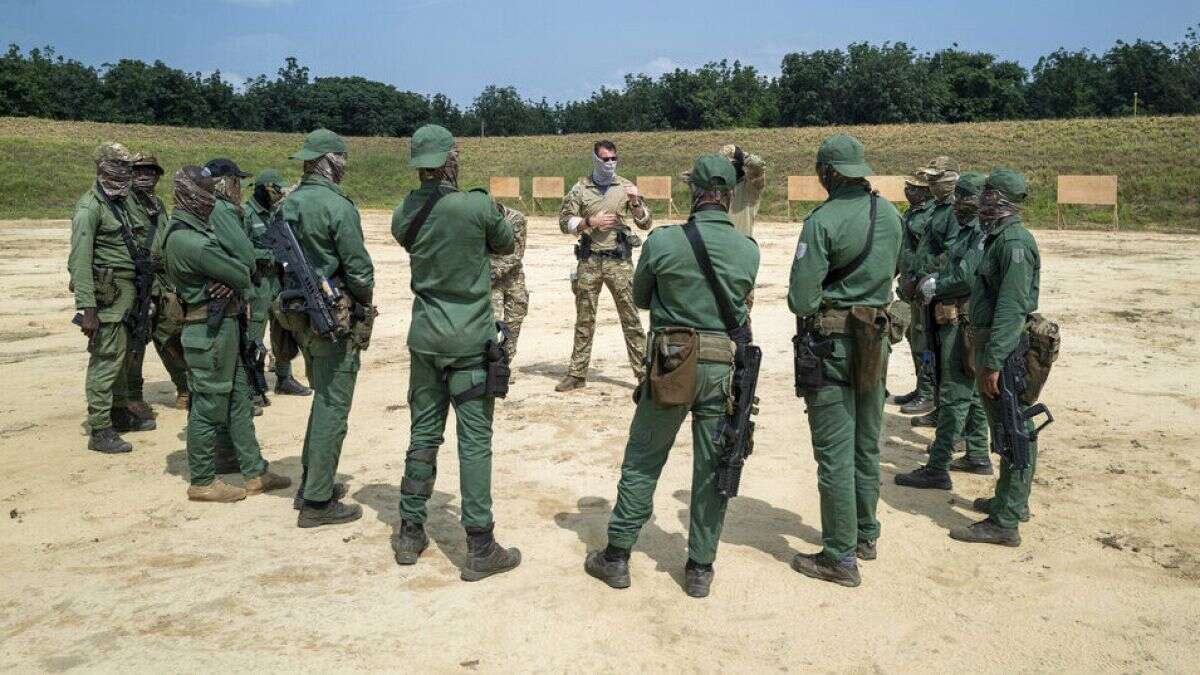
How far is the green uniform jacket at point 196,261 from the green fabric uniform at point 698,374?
2.71 m

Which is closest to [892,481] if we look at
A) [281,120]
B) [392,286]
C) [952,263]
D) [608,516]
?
[952,263]

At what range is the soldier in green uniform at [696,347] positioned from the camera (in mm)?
4344

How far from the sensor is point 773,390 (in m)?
8.72

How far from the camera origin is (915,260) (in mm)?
7602

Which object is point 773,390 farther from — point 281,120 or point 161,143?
point 281,120

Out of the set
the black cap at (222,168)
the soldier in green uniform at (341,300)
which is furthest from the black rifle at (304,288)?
the black cap at (222,168)

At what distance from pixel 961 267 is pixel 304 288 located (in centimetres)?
430

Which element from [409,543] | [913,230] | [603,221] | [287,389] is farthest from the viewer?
[287,389]

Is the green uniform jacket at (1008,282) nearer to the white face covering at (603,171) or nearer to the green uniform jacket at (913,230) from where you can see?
the green uniform jacket at (913,230)

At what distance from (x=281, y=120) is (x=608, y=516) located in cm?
8006

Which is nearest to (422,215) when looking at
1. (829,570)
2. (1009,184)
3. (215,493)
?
(215,493)

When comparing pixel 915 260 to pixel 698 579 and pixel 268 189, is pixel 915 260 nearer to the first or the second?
pixel 698 579

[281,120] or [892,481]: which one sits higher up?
[281,120]

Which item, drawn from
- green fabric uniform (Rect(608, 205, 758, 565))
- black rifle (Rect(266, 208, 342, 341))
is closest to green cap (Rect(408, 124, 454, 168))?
black rifle (Rect(266, 208, 342, 341))
